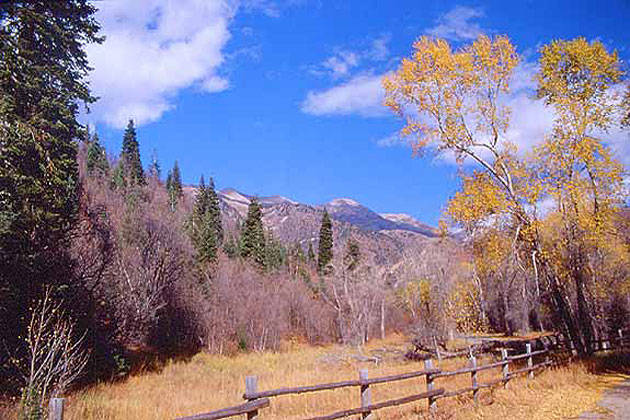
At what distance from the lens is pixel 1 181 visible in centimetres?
1306

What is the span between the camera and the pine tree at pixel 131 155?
68.8m

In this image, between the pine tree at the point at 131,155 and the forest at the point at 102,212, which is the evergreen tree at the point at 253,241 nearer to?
the pine tree at the point at 131,155

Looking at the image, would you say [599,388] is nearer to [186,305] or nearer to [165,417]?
[165,417]

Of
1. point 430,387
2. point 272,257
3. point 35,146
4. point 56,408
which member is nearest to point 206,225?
point 272,257

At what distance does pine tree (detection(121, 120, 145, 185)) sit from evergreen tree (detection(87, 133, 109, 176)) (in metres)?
3.29

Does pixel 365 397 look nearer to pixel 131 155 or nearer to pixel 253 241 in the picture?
pixel 253 241

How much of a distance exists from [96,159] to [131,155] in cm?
639

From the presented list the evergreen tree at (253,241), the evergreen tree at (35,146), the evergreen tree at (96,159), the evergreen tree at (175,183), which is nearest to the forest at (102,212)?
the evergreen tree at (35,146)

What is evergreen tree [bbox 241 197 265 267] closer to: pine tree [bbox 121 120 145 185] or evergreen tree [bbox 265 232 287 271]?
evergreen tree [bbox 265 232 287 271]

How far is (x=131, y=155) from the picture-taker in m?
73.6

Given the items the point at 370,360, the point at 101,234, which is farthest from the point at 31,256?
the point at 370,360

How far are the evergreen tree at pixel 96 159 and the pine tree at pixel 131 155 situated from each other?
3.29 metres

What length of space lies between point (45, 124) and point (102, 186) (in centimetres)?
3751

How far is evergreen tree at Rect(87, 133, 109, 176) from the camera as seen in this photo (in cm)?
6167
